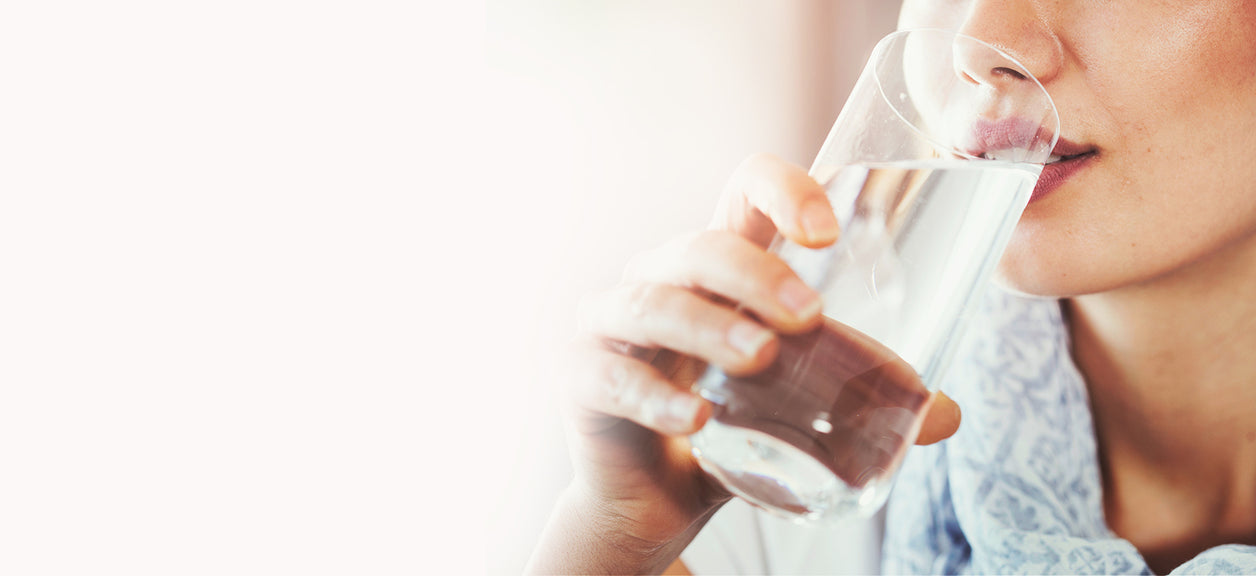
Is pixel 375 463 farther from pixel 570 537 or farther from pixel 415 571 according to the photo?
pixel 570 537

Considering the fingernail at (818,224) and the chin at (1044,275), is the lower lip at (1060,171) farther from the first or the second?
the fingernail at (818,224)

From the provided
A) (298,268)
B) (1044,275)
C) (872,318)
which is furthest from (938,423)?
(298,268)

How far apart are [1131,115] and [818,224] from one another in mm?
332

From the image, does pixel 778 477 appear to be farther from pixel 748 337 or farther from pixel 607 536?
pixel 607 536

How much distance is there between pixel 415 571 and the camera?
2.98ft

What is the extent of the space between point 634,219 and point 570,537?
61 cm

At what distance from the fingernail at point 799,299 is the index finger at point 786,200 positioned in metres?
0.03

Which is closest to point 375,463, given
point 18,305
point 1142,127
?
point 18,305

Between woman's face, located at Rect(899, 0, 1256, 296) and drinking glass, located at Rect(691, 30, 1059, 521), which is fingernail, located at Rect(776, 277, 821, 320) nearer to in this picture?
drinking glass, located at Rect(691, 30, 1059, 521)

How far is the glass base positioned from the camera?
40 centimetres

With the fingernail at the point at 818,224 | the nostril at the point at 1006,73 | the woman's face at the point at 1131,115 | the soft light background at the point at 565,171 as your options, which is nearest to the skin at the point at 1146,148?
the woman's face at the point at 1131,115

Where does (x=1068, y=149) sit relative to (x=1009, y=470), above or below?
above

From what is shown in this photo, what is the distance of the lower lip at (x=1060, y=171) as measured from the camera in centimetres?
60

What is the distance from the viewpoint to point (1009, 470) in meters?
0.94
